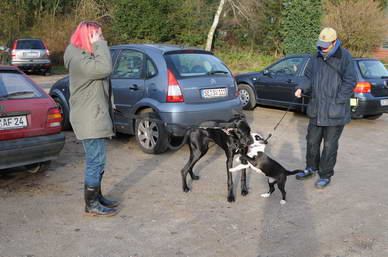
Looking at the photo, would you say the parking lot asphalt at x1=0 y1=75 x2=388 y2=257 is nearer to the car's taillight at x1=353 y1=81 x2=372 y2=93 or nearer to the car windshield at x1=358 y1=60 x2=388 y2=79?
the car's taillight at x1=353 y1=81 x2=372 y2=93

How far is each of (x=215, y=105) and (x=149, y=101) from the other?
109 cm

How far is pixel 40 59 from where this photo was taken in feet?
63.4

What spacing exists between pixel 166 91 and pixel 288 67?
5.34 metres

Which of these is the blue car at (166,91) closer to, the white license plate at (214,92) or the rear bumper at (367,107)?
the white license plate at (214,92)

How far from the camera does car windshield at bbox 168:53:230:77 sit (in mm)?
6332

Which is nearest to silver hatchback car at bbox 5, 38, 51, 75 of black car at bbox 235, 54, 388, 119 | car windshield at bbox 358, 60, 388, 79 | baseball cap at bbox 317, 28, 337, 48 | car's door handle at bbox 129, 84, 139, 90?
black car at bbox 235, 54, 388, 119

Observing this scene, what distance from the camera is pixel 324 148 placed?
521 cm

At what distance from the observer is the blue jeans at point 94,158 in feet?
13.0

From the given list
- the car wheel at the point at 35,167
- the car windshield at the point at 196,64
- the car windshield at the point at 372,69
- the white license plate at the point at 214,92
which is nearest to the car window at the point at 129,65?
the car windshield at the point at 196,64

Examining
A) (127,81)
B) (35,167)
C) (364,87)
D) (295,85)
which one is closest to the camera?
(35,167)

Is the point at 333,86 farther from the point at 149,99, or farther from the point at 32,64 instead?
the point at 32,64

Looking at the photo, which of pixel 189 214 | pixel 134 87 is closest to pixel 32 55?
pixel 134 87

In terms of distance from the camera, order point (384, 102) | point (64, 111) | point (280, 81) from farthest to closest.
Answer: point (280, 81) < point (384, 102) < point (64, 111)

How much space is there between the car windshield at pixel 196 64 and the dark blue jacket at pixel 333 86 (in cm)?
204
